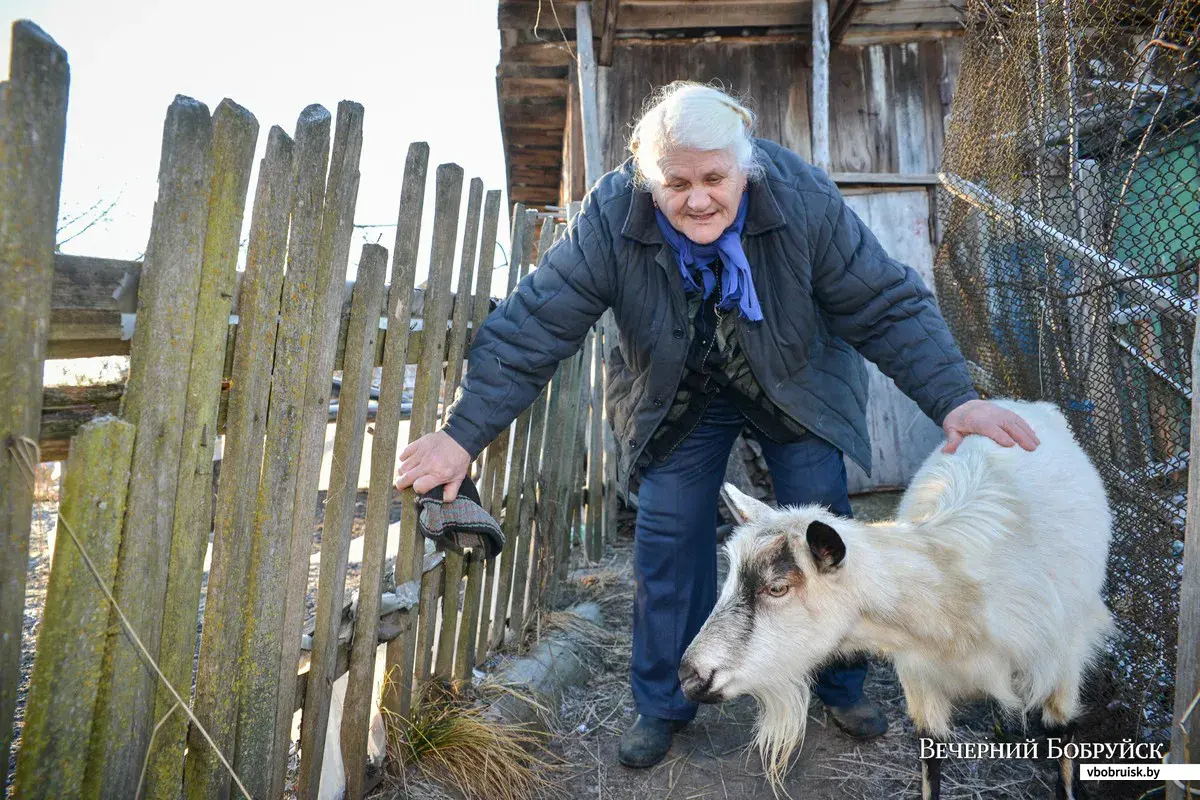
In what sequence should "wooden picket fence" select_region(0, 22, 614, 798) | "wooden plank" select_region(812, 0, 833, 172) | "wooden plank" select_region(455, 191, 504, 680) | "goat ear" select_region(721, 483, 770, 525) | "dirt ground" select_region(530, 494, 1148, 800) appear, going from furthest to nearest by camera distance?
"wooden plank" select_region(812, 0, 833, 172), "wooden plank" select_region(455, 191, 504, 680), "dirt ground" select_region(530, 494, 1148, 800), "goat ear" select_region(721, 483, 770, 525), "wooden picket fence" select_region(0, 22, 614, 798)

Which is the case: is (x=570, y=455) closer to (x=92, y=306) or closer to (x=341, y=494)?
(x=341, y=494)

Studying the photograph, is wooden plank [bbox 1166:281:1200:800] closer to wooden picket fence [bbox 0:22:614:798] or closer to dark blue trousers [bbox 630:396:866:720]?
dark blue trousers [bbox 630:396:866:720]

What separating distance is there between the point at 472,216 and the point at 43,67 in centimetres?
180

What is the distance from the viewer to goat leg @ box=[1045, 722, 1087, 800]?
2617 mm

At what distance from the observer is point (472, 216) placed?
3053 mm

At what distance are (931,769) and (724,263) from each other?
74.4 inches

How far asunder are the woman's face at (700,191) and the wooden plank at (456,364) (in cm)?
76

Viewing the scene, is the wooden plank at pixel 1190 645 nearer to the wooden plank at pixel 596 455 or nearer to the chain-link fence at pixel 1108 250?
the chain-link fence at pixel 1108 250

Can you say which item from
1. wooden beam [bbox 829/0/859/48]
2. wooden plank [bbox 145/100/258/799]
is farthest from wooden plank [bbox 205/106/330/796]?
wooden beam [bbox 829/0/859/48]

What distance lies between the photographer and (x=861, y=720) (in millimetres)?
3066

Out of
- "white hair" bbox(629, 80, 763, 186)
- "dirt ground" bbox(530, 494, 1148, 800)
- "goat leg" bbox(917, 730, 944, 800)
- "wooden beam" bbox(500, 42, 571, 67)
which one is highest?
"wooden beam" bbox(500, 42, 571, 67)

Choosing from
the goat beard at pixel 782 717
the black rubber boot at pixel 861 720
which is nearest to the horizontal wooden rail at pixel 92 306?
the goat beard at pixel 782 717

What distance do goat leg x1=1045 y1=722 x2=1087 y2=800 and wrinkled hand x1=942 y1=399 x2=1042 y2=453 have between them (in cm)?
97

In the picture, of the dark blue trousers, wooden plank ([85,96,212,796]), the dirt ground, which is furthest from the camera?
the dark blue trousers
